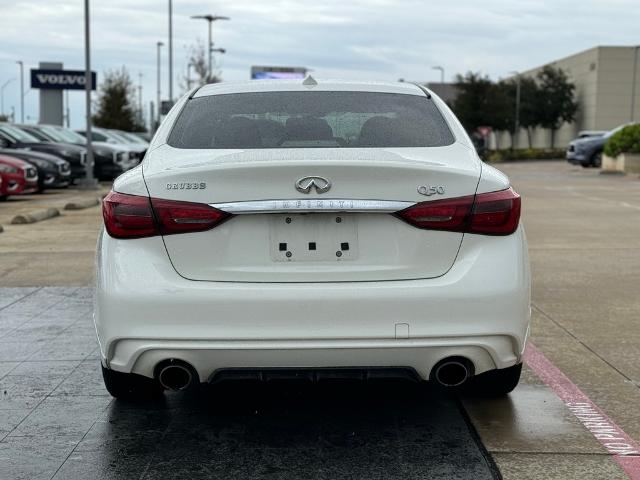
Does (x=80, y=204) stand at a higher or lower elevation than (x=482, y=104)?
lower

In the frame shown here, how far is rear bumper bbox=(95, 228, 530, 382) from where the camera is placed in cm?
374

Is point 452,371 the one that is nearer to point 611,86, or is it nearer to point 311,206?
point 311,206

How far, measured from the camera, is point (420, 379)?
3.90 metres

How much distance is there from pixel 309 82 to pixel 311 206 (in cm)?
148

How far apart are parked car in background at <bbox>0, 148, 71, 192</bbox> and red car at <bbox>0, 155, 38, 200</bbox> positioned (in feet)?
3.86

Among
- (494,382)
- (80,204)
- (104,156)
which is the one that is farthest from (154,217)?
(104,156)

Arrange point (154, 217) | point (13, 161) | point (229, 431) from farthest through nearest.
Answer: point (13, 161) → point (229, 431) → point (154, 217)

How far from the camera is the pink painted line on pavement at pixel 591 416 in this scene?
12.8ft

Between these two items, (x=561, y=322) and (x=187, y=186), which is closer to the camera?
(x=187, y=186)

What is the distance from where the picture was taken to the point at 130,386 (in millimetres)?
4574

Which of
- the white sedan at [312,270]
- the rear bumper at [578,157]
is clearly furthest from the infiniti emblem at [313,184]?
the rear bumper at [578,157]

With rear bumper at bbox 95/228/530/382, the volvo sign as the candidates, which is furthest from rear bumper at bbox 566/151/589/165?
rear bumper at bbox 95/228/530/382

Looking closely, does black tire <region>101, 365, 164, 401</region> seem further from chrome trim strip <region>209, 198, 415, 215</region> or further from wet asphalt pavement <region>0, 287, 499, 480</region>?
chrome trim strip <region>209, 198, 415, 215</region>

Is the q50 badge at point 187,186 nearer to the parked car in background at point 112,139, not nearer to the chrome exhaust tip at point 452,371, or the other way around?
the chrome exhaust tip at point 452,371
